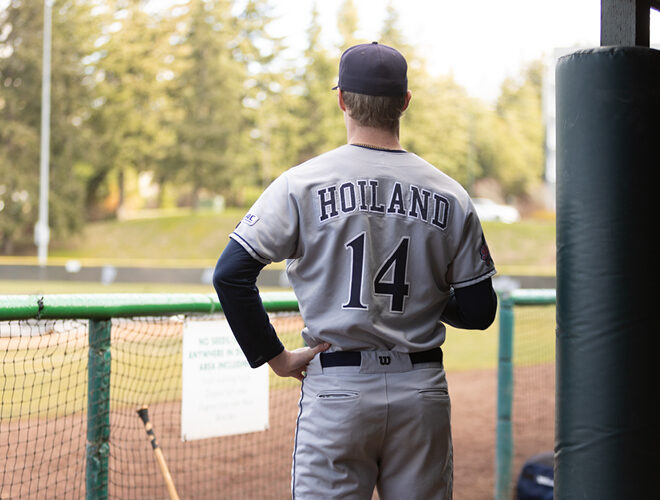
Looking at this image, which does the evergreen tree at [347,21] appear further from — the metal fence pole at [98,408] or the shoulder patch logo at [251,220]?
the shoulder patch logo at [251,220]

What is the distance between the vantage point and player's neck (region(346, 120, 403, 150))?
6.49 feet

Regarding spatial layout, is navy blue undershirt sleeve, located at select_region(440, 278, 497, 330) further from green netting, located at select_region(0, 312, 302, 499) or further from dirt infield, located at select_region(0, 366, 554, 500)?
dirt infield, located at select_region(0, 366, 554, 500)

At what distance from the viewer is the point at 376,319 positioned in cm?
192

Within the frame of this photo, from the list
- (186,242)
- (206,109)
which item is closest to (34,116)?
(206,109)

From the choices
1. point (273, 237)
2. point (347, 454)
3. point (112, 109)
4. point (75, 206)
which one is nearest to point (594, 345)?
point (347, 454)

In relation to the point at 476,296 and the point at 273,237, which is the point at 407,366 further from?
the point at 273,237

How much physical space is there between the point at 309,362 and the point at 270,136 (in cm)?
4342

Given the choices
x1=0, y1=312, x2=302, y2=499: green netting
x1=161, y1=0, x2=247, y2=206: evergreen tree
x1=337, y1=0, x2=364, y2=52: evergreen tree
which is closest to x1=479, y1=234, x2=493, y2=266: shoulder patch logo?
x1=0, y1=312, x2=302, y2=499: green netting

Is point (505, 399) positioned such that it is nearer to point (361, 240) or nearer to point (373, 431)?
point (373, 431)

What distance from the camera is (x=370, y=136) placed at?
1.98m

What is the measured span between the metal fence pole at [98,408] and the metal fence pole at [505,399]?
2.47 meters

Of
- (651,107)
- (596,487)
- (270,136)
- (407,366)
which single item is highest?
(270,136)

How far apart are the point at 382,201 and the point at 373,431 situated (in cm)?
58

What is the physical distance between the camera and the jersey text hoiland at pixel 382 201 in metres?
1.89
